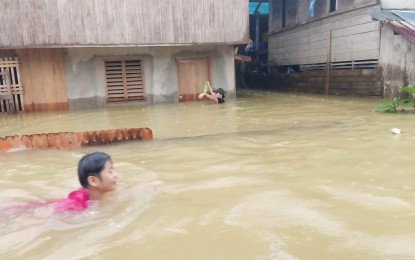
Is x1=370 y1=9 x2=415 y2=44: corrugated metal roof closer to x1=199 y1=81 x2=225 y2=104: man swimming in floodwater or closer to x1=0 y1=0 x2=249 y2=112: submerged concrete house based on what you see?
x1=0 y1=0 x2=249 y2=112: submerged concrete house

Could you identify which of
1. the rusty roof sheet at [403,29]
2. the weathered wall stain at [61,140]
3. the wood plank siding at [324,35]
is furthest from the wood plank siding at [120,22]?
the weathered wall stain at [61,140]

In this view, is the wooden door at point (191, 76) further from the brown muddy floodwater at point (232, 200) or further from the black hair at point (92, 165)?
the black hair at point (92, 165)

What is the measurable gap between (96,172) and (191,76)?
39.6 ft

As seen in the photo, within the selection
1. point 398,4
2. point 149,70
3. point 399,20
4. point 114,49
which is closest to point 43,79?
point 114,49

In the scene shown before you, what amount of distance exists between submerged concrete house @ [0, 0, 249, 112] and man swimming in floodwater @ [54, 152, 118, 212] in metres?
10.7

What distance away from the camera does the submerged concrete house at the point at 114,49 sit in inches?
498

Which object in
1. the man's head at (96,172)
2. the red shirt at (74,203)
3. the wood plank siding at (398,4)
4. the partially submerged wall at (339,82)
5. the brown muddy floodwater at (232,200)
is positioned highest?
the wood plank siding at (398,4)

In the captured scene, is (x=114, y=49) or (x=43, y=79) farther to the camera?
(x=114, y=49)

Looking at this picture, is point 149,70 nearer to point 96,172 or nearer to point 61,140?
point 61,140

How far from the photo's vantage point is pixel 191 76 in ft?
49.5

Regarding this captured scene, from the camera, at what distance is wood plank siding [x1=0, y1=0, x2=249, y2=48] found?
12.4m

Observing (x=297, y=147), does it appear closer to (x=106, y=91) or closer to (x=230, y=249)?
(x=230, y=249)

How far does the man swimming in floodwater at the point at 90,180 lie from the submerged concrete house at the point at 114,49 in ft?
35.1

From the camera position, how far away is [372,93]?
532 inches
